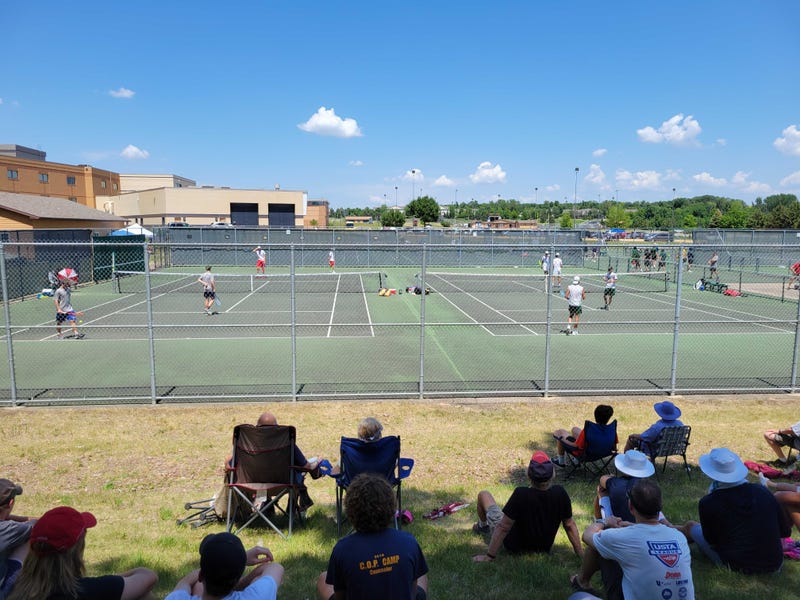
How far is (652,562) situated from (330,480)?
5.18 m

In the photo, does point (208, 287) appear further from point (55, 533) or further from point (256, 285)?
point (55, 533)

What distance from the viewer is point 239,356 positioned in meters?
15.6

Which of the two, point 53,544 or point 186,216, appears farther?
point 186,216

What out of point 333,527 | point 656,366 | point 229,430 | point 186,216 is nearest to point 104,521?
point 333,527

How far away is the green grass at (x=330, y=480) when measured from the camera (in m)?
5.30

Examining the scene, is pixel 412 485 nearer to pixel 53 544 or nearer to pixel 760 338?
pixel 53 544

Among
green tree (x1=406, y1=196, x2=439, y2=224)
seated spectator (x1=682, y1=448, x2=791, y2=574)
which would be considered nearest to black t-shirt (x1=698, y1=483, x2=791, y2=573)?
seated spectator (x1=682, y1=448, x2=791, y2=574)

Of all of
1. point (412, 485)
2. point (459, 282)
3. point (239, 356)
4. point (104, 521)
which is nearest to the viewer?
point (104, 521)

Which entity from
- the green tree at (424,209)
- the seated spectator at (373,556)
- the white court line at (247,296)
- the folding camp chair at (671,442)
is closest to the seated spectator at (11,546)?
the seated spectator at (373,556)

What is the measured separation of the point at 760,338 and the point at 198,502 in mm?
17492

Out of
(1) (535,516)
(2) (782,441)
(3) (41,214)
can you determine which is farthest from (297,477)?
(3) (41,214)

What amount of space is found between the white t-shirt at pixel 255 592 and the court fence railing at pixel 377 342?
7.26 meters

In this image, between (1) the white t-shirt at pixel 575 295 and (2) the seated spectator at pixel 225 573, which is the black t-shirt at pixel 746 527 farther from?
(1) the white t-shirt at pixel 575 295

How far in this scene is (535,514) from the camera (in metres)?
5.37
